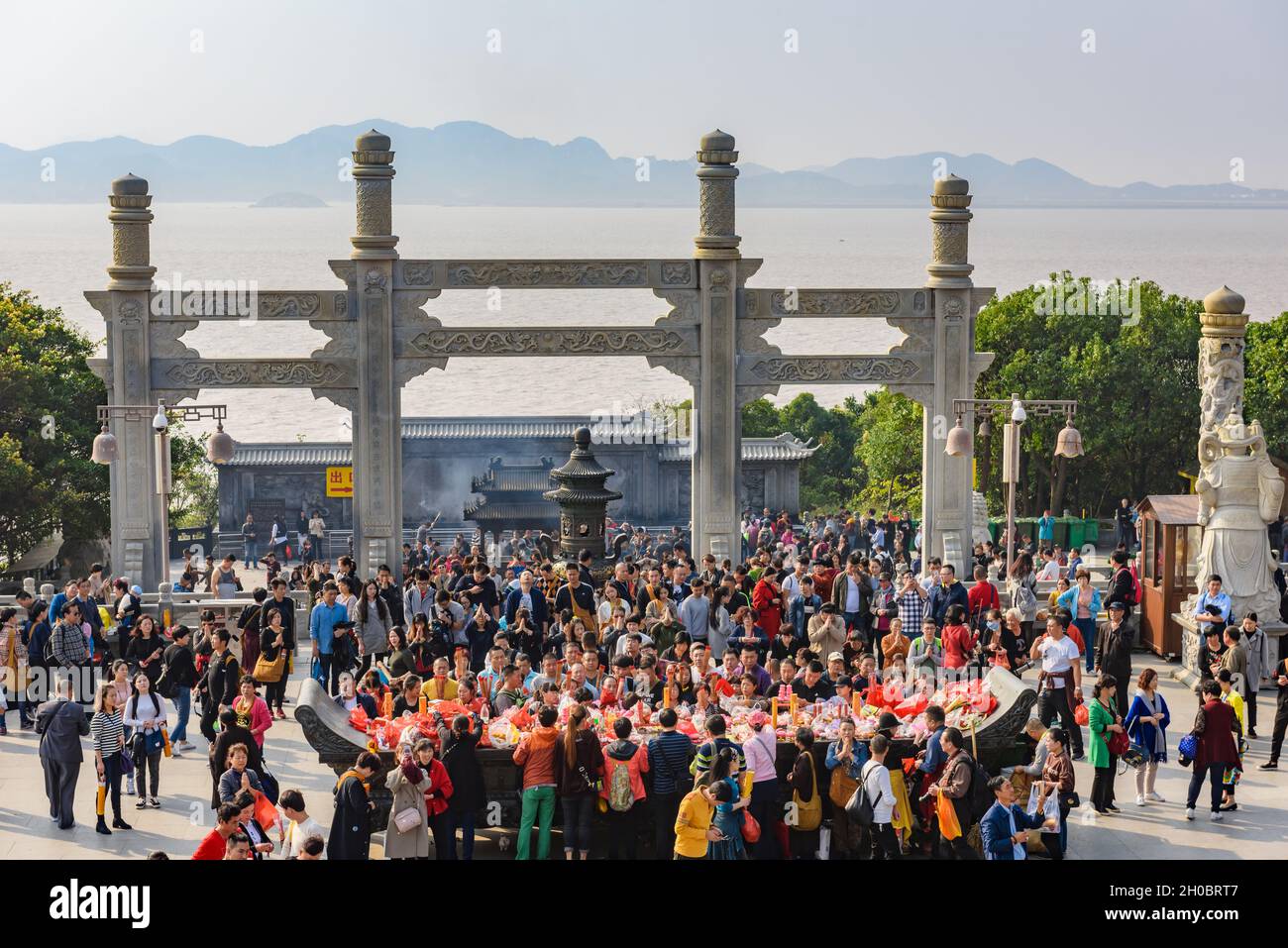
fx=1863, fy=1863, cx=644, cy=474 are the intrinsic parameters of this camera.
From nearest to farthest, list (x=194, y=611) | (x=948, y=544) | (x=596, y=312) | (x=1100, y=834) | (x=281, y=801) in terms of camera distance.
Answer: (x=281, y=801) < (x=1100, y=834) < (x=194, y=611) < (x=948, y=544) < (x=596, y=312)

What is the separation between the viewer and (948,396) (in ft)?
90.2

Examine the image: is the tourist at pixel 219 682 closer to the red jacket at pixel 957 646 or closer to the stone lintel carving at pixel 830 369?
the red jacket at pixel 957 646

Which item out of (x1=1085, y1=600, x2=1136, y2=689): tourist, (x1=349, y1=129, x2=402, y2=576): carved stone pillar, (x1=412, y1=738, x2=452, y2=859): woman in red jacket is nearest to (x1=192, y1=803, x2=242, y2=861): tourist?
(x1=412, y1=738, x2=452, y2=859): woman in red jacket

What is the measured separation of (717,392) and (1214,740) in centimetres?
1204

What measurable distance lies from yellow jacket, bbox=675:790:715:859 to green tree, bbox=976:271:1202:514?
30.1 m

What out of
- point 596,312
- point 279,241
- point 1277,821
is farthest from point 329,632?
point 279,241

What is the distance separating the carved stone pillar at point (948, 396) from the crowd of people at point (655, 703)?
159 inches

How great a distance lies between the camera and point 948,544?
27453 mm

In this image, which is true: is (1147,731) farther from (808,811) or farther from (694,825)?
(694,825)

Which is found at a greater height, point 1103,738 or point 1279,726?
point 1103,738

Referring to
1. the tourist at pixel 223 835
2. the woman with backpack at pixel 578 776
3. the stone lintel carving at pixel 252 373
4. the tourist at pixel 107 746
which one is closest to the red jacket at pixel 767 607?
the woman with backpack at pixel 578 776

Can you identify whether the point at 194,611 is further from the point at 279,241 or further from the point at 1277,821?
the point at 279,241

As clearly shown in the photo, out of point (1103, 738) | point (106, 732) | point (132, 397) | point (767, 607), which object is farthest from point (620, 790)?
point (132, 397)

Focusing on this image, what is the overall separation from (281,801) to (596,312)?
11850 centimetres
